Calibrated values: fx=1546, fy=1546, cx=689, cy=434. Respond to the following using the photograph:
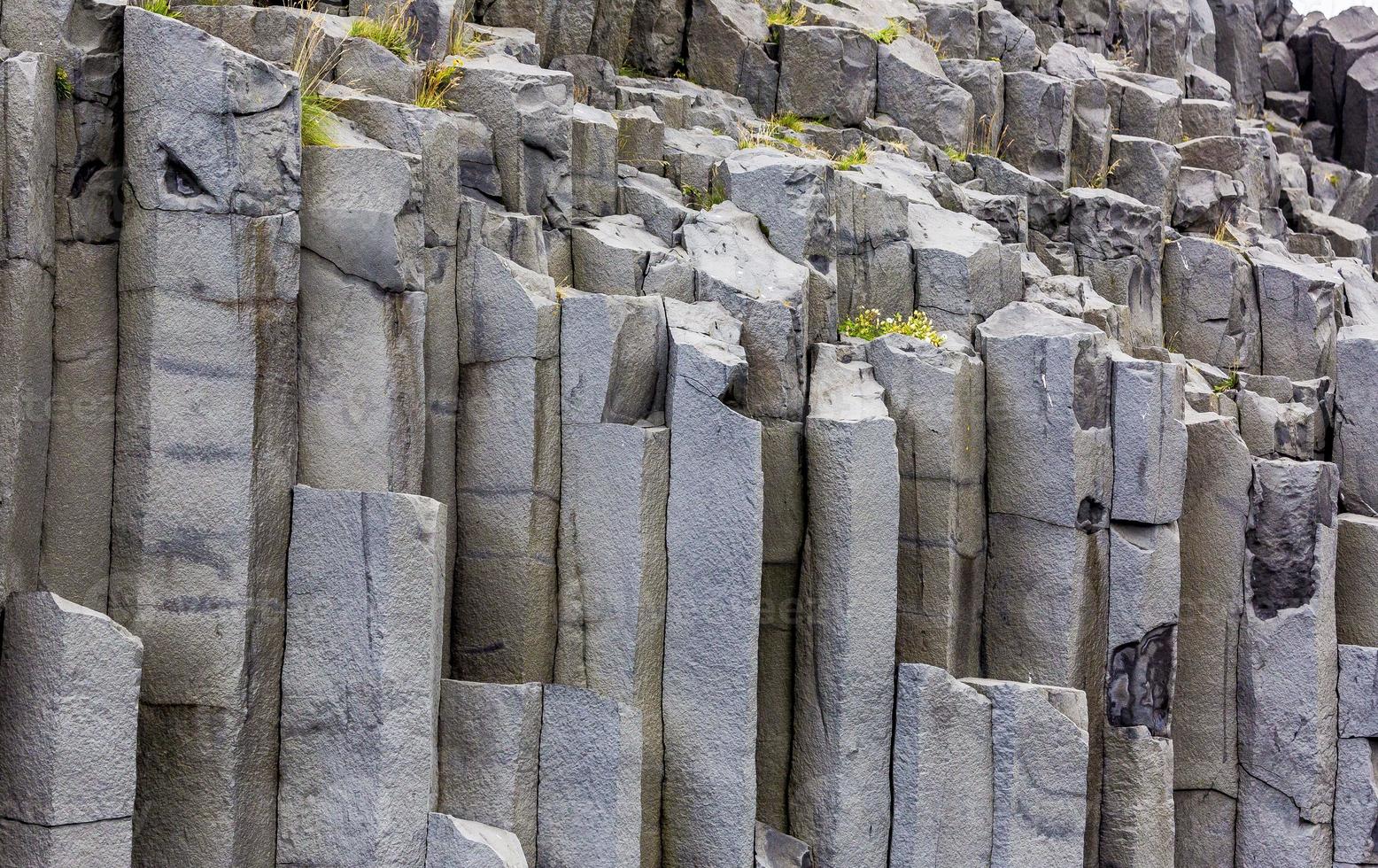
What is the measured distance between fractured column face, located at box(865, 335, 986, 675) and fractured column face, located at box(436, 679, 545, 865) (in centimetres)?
420

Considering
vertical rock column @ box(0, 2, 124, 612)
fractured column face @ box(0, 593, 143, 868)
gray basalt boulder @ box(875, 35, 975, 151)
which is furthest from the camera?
gray basalt boulder @ box(875, 35, 975, 151)

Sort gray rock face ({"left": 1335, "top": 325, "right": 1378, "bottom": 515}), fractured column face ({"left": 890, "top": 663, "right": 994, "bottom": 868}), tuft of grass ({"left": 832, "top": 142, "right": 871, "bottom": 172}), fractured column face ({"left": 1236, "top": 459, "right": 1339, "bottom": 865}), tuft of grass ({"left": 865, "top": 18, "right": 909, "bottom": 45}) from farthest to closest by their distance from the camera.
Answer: tuft of grass ({"left": 865, "top": 18, "right": 909, "bottom": 45}), gray rock face ({"left": 1335, "top": 325, "right": 1378, "bottom": 515}), tuft of grass ({"left": 832, "top": 142, "right": 871, "bottom": 172}), fractured column face ({"left": 1236, "top": 459, "right": 1339, "bottom": 865}), fractured column face ({"left": 890, "top": 663, "right": 994, "bottom": 868})

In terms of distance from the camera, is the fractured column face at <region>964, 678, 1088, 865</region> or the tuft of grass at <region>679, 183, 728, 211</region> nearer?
the fractured column face at <region>964, 678, 1088, 865</region>

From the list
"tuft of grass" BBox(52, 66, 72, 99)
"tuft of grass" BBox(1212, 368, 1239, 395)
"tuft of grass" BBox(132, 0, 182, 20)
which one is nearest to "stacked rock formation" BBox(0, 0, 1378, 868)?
"tuft of grass" BBox(52, 66, 72, 99)

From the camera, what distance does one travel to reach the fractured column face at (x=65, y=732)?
33.8ft

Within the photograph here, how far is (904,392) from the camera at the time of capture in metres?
15.1

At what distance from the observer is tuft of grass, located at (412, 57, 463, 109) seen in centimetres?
1456

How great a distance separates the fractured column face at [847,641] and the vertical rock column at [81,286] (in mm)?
6114

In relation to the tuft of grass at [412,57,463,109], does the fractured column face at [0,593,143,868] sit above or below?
below

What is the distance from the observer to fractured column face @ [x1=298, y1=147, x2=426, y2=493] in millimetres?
12219

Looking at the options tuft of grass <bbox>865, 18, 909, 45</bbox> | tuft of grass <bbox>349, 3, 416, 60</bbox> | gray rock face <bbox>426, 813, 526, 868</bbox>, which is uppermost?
tuft of grass <bbox>865, 18, 909, 45</bbox>

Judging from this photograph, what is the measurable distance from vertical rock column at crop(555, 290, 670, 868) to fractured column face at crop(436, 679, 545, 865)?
3.29ft

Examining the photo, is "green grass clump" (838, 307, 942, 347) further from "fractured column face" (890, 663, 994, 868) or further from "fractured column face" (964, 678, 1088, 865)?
"fractured column face" (964, 678, 1088, 865)

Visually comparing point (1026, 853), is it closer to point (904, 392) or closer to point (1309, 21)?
point (904, 392)
